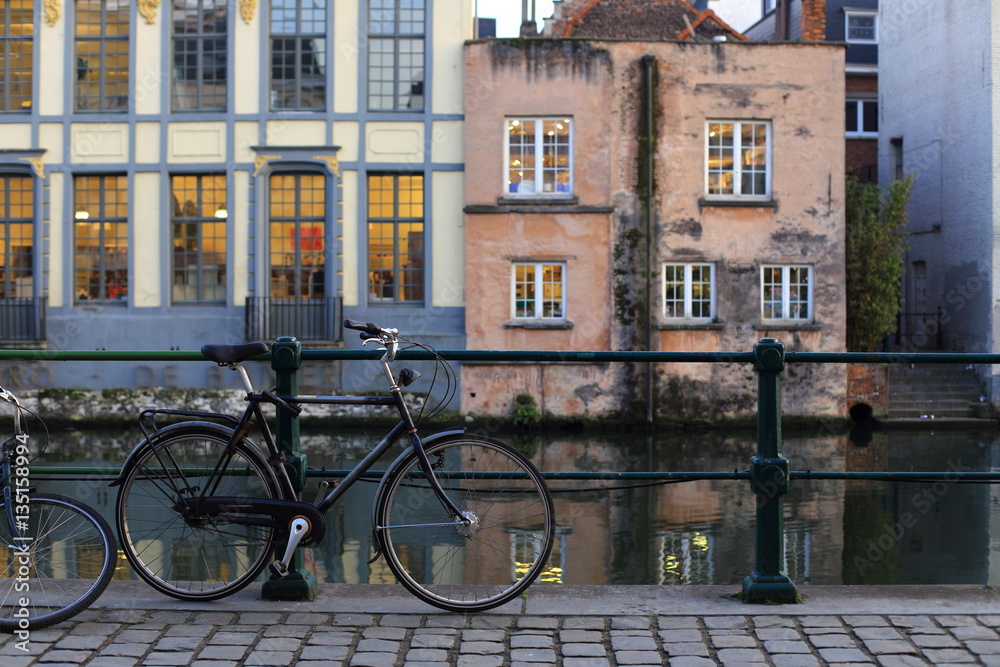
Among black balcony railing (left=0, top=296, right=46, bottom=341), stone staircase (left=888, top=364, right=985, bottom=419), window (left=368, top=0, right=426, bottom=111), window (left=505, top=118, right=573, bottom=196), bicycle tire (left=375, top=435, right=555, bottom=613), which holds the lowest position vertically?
stone staircase (left=888, top=364, right=985, bottom=419)

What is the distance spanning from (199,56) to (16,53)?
4049 millimetres

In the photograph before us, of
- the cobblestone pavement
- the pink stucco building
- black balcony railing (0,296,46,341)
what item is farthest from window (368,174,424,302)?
the cobblestone pavement

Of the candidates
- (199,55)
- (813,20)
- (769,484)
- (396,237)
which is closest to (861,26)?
(813,20)

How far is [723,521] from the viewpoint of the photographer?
384 inches

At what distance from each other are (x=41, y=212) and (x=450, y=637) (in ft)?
65.9

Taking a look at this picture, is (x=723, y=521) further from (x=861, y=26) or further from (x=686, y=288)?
(x=861, y=26)

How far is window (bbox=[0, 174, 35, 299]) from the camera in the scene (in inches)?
850

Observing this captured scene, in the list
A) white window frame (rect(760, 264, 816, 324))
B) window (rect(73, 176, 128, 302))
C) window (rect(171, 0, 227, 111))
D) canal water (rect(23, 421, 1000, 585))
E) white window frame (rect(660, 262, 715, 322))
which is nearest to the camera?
canal water (rect(23, 421, 1000, 585))

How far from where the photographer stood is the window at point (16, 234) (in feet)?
70.8

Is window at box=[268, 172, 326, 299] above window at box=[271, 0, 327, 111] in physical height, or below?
below

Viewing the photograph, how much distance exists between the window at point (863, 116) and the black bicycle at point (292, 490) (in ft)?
99.0

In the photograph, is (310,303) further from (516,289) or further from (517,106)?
(517,106)

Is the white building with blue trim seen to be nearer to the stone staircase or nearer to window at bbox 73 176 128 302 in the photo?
window at bbox 73 176 128 302

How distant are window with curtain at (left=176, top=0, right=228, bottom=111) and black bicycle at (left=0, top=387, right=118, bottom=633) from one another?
60.1 feet
